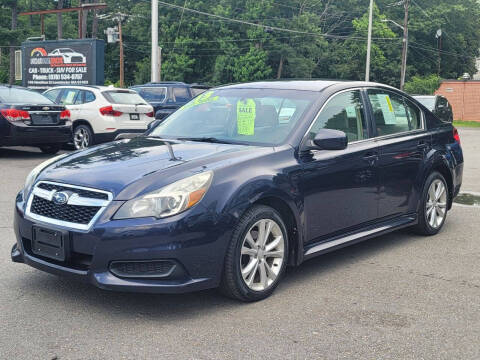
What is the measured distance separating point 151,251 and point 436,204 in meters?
3.79

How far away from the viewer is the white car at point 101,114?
595 inches

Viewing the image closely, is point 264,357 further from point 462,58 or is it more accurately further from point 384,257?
point 462,58

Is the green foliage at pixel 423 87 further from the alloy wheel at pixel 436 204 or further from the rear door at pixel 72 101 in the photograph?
the alloy wheel at pixel 436 204

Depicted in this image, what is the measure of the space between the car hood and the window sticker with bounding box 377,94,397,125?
173cm

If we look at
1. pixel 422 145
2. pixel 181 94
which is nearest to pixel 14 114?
pixel 181 94

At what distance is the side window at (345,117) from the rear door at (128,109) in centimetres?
1009

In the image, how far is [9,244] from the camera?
6039 millimetres

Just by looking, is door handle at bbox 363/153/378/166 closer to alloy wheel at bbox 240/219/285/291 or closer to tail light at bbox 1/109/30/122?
alloy wheel at bbox 240/219/285/291

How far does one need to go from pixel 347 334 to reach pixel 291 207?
3.74 feet

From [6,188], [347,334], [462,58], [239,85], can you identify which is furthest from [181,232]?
[462,58]

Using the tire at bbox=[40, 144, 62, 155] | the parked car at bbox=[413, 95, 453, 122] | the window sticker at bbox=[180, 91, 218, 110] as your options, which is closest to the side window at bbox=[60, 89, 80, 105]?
the tire at bbox=[40, 144, 62, 155]

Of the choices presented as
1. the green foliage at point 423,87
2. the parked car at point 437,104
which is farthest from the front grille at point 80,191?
the green foliage at point 423,87

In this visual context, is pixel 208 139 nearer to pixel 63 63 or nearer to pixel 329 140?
pixel 329 140

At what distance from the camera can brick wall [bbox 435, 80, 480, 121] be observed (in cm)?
4738
